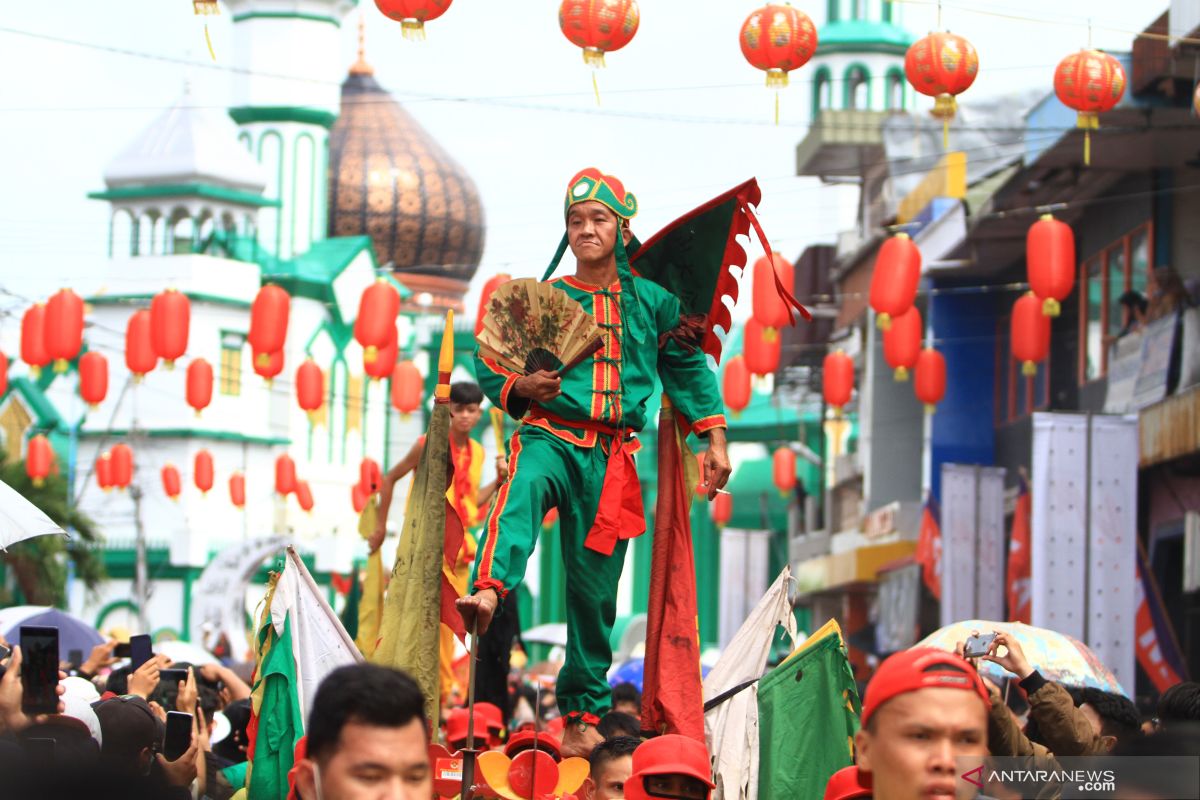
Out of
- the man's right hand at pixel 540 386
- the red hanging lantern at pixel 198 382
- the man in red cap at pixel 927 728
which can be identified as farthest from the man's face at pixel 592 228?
the red hanging lantern at pixel 198 382

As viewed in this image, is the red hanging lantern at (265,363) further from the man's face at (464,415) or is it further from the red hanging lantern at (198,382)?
the man's face at (464,415)

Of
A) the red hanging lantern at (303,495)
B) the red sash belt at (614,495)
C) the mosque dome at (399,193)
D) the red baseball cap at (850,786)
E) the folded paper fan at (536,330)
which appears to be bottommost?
Result: the red hanging lantern at (303,495)

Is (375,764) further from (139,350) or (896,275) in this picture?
(139,350)

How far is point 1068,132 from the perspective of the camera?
73.3 feet

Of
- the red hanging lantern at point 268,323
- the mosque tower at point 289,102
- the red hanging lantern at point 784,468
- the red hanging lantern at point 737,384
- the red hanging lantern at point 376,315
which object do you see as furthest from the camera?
the mosque tower at point 289,102

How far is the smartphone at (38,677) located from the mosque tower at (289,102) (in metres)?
49.3

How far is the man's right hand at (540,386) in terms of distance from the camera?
25.5 ft

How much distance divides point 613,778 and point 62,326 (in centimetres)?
2374

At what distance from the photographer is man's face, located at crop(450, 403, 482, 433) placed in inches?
455

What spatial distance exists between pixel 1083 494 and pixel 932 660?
1515cm

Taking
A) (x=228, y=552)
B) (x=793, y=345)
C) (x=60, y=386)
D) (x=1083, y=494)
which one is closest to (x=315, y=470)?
(x=60, y=386)

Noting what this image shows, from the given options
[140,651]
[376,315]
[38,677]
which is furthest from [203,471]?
[38,677]
